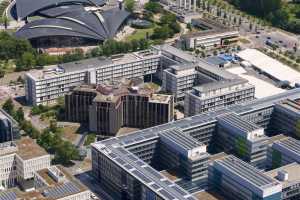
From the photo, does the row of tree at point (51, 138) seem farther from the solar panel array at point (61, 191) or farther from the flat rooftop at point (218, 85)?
the flat rooftop at point (218, 85)

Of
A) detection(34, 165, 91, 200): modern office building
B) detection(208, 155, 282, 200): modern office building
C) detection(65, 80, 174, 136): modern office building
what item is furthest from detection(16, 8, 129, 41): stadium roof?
detection(208, 155, 282, 200): modern office building

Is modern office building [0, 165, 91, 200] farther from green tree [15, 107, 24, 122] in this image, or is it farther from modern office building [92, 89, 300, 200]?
green tree [15, 107, 24, 122]

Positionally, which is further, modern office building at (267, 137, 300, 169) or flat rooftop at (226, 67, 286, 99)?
flat rooftop at (226, 67, 286, 99)

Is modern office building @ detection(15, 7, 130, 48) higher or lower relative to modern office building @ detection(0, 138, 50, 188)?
higher

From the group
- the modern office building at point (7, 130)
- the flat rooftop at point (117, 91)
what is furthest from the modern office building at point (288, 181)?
the modern office building at point (7, 130)

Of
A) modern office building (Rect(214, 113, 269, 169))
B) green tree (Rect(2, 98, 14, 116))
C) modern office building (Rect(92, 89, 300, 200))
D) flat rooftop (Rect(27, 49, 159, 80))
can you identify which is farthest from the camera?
flat rooftop (Rect(27, 49, 159, 80))

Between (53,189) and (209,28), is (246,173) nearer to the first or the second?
(53,189)

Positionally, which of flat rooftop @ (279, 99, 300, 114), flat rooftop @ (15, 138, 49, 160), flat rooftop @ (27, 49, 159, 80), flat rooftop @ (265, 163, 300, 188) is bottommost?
flat rooftop @ (265, 163, 300, 188)

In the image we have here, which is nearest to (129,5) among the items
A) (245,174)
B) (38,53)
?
(38,53)
